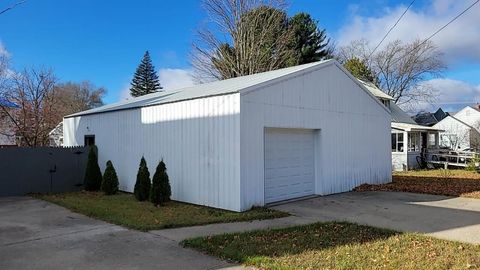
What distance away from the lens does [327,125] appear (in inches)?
487

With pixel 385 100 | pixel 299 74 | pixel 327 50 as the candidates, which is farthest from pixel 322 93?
pixel 327 50

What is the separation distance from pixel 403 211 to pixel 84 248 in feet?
23.1

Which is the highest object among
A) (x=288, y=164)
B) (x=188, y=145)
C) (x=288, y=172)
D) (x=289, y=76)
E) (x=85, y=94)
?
(x=85, y=94)

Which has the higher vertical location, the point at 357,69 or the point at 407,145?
the point at 357,69

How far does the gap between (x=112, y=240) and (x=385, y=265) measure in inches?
170

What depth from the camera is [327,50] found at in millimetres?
35031

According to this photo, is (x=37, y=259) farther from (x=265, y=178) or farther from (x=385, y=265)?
(x=265, y=178)

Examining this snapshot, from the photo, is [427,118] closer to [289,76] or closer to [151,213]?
[289,76]

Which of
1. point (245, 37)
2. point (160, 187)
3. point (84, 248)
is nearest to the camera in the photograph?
point (84, 248)

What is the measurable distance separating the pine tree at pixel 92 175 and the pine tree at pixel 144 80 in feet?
136

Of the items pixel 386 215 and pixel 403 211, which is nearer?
pixel 386 215

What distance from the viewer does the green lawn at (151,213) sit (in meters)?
7.95

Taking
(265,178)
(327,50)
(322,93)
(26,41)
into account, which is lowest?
(265,178)

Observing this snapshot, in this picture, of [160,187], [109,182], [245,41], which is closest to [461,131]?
[245,41]
